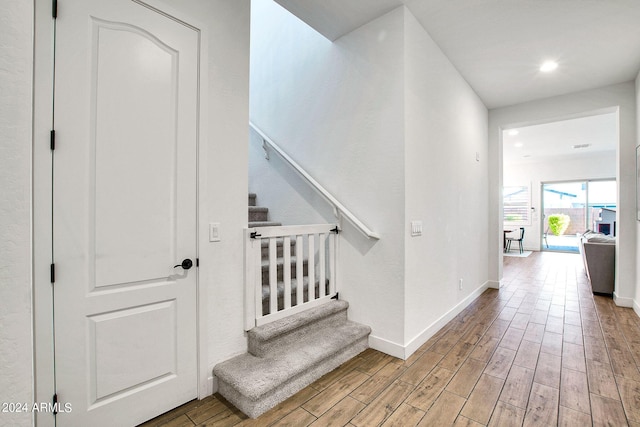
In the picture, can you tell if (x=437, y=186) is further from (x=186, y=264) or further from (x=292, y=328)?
Answer: (x=186, y=264)

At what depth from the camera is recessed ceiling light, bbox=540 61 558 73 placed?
3193 mm

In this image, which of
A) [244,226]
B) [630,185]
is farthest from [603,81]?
[244,226]

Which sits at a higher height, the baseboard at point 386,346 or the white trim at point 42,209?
the white trim at point 42,209

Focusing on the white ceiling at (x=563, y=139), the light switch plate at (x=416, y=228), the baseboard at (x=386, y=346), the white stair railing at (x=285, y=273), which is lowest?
the baseboard at (x=386, y=346)

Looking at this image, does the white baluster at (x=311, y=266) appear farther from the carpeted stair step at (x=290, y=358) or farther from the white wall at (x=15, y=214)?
the white wall at (x=15, y=214)

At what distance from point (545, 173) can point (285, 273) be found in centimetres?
967

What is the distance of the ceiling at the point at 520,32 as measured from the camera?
2.34 m

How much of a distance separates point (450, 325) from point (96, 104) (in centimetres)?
335

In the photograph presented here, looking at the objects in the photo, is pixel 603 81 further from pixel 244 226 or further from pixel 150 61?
pixel 150 61

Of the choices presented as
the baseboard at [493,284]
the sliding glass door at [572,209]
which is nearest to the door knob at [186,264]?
the baseboard at [493,284]

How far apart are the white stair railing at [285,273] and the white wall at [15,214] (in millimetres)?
1312

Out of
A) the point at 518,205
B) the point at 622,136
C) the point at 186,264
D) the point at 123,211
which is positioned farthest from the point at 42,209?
the point at 518,205

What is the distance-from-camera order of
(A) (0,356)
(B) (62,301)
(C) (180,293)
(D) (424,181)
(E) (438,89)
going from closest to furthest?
(A) (0,356), (B) (62,301), (C) (180,293), (D) (424,181), (E) (438,89)

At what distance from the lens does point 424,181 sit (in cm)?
263
